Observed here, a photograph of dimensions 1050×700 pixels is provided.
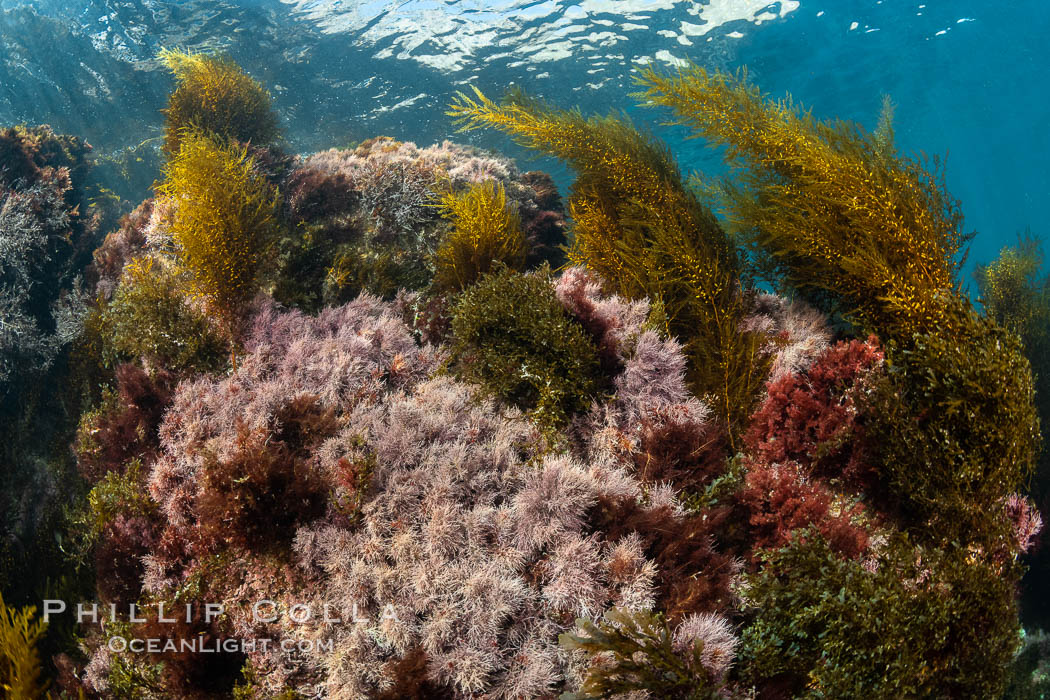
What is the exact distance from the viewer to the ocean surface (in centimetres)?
1669

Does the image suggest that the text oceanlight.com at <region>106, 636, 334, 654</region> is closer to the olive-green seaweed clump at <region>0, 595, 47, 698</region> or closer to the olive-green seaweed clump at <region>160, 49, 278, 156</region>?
the olive-green seaweed clump at <region>0, 595, 47, 698</region>

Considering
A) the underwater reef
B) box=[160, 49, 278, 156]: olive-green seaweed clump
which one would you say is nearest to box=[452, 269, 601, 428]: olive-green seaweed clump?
the underwater reef

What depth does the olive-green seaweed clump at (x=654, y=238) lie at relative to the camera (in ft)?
13.3

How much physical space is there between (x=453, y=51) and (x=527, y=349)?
19.1 meters

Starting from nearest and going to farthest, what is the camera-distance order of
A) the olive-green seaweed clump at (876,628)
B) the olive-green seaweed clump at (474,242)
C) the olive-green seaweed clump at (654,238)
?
the olive-green seaweed clump at (876,628), the olive-green seaweed clump at (654,238), the olive-green seaweed clump at (474,242)

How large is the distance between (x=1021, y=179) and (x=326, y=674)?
215ft

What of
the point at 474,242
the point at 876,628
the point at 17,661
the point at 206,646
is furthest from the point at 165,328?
the point at 876,628

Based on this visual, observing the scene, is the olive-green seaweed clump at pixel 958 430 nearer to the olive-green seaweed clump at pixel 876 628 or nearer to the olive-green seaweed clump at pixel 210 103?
the olive-green seaweed clump at pixel 876 628

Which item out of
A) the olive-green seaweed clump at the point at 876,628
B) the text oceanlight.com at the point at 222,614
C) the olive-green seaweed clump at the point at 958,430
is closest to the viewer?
the olive-green seaweed clump at the point at 876,628

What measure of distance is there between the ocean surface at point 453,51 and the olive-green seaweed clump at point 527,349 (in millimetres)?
16470

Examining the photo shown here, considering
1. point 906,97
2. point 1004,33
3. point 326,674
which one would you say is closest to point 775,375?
point 326,674

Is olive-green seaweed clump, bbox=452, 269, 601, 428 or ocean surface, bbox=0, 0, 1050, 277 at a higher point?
ocean surface, bbox=0, 0, 1050, 277

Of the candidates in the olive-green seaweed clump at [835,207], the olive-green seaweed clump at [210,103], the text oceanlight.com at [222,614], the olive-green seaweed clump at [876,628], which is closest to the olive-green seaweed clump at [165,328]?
the text oceanlight.com at [222,614]

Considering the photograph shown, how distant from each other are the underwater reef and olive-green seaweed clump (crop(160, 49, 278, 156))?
2169 millimetres
